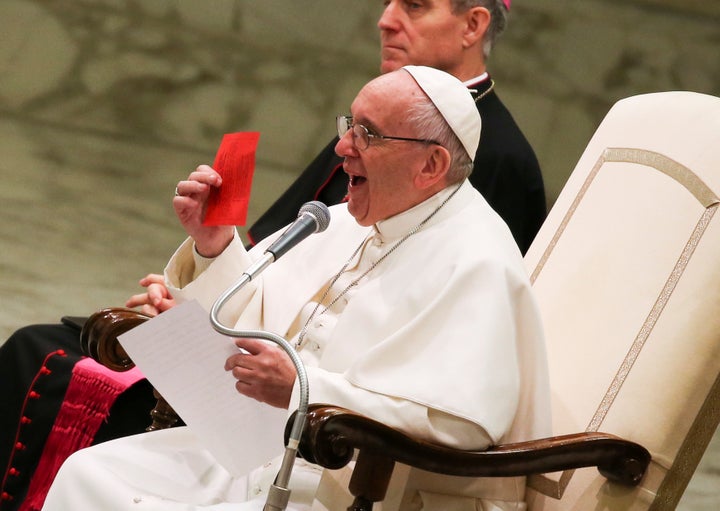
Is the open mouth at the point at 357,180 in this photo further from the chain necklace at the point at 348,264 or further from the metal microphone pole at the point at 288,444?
the metal microphone pole at the point at 288,444

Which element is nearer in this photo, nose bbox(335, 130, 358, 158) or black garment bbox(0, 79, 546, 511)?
nose bbox(335, 130, 358, 158)

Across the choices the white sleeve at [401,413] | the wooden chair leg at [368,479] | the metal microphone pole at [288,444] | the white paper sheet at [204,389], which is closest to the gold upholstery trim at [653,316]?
the white sleeve at [401,413]

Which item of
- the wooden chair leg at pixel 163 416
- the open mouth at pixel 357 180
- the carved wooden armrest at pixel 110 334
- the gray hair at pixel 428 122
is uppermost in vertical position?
the gray hair at pixel 428 122

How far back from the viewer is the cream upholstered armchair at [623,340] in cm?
224

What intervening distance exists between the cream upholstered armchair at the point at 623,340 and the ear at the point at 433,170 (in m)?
0.44

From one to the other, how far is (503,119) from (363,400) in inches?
74.1

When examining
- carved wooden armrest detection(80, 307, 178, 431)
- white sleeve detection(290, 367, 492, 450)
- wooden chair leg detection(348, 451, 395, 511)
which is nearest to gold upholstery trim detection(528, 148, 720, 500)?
white sleeve detection(290, 367, 492, 450)

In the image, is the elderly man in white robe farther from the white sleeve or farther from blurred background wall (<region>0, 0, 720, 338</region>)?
blurred background wall (<region>0, 0, 720, 338</region>)

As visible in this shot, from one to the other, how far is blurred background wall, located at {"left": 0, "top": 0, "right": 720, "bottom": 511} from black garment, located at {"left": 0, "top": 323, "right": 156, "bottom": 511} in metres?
4.46

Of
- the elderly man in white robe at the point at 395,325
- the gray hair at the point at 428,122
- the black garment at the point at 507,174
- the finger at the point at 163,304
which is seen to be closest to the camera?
the elderly man in white robe at the point at 395,325

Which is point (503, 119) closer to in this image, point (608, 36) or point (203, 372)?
point (203, 372)

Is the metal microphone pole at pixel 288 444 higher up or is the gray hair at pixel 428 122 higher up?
the gray hair at pixel 428 122

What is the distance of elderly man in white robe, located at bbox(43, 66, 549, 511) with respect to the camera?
231 centimetres

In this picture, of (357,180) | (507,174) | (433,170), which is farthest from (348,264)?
(507,174)
